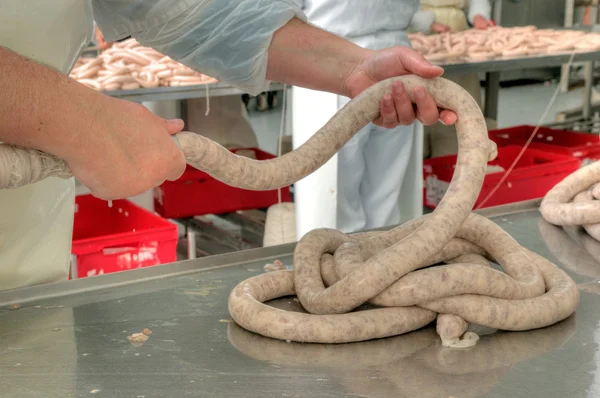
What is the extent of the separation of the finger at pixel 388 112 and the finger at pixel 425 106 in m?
0.06

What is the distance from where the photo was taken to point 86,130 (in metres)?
1.23

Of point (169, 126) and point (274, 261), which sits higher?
point (169, 126)

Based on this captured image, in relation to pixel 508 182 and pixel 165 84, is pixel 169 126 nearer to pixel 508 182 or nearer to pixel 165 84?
pixel 165 84

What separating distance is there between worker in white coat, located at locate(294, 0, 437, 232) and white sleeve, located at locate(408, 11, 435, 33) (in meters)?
0.57

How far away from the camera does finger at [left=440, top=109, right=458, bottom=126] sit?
1.64 metres

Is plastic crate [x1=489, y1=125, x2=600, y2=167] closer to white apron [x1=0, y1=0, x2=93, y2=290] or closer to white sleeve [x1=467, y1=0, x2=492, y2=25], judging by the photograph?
white sleeve [x1=467, y1=0, x2=492, y2=25]

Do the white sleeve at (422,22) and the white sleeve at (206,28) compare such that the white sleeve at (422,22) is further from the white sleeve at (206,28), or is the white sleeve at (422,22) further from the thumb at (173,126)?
the thumb at (173,126)

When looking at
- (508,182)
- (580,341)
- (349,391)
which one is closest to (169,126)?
(349,391)

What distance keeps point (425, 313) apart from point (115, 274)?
0.73 metres

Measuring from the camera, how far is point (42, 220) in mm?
1766

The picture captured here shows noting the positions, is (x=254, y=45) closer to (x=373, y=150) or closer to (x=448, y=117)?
(x=448, y=117)

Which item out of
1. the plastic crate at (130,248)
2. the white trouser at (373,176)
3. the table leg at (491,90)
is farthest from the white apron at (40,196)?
the table leg at (491,90)

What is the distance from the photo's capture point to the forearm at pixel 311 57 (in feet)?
6.10

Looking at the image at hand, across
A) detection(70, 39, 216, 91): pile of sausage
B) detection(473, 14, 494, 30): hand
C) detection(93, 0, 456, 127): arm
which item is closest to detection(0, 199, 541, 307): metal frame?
detection(93, 0, 456, 127): arm
